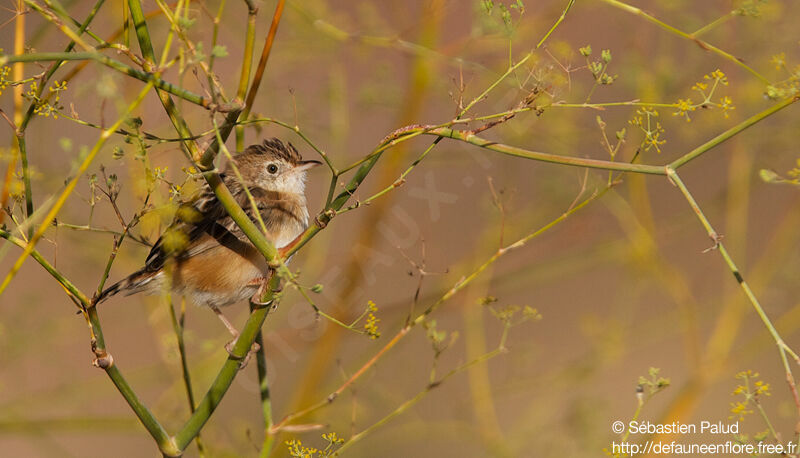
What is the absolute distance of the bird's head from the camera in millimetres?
5184

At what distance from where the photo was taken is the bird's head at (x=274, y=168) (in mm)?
5184

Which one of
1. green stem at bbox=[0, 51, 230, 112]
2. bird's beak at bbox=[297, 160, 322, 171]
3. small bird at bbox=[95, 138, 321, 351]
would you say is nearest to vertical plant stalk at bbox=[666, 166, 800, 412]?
green stem at bbox=[0, 51, 230, 112]

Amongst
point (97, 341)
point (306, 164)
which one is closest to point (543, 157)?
point (97, 341)

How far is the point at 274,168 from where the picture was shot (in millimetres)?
5223

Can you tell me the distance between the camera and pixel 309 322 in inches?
199

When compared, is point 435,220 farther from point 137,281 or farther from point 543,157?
point 543,157

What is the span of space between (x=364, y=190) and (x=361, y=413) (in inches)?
90.7

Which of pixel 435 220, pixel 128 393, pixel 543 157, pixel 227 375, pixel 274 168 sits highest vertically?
pixel 274 168

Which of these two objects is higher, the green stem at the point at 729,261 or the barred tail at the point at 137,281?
the barred tail at the point at 137,281

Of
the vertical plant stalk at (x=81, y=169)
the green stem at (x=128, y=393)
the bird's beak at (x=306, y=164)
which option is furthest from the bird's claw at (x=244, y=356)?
the bird's beak at (x=306, y=164)

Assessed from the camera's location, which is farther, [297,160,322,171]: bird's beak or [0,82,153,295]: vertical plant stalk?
[297,160,322,171]: bird's beak

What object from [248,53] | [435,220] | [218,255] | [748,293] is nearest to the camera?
[748,293]

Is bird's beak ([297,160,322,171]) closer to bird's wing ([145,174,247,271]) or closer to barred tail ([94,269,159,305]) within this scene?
bird's wing ([145,174,247,271])

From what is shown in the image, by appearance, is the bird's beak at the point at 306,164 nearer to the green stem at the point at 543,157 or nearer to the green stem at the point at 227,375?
the green stem at the point at 227,375
